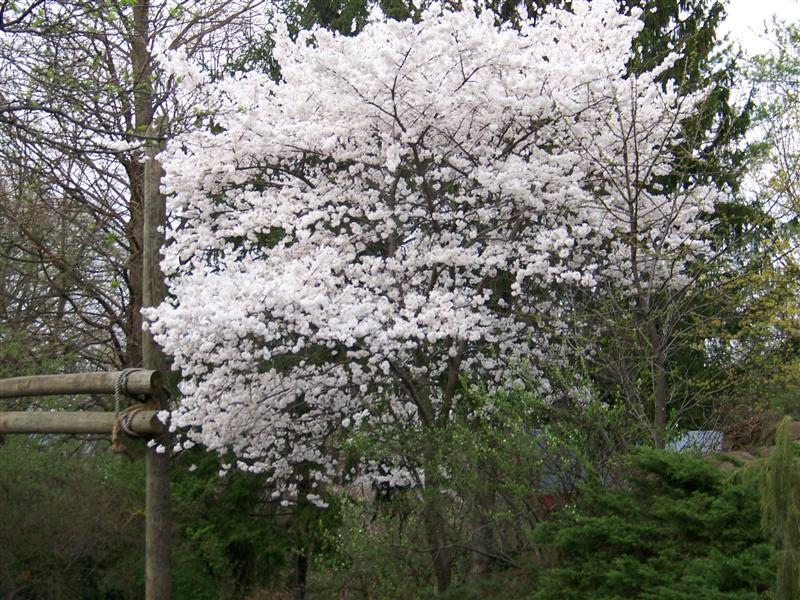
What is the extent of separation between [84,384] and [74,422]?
32 cm

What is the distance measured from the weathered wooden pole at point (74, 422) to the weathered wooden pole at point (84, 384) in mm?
165

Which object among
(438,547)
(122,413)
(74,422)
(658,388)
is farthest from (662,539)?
(74,422)

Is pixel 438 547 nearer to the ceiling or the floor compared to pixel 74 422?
nearer to the floor

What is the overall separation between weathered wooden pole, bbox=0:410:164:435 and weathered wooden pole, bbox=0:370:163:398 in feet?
0.54

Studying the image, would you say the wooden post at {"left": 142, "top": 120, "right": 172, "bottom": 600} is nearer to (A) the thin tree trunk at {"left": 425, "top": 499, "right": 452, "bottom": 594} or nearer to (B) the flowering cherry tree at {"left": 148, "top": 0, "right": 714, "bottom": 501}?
(B) the flowering cherry tree at {"left": 148, "top": 0, "right": 714, "bottom": 501}

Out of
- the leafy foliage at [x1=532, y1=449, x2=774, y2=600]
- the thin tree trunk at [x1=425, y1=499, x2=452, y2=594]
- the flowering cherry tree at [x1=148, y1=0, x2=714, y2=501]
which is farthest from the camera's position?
the flowering cherry tree at [x1=148, y1=0, x2=714, y2=501]

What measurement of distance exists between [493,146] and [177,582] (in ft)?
17.8

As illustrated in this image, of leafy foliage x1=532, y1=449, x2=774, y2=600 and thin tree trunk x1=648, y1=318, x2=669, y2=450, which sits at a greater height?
thin tree trunk x1=648, y1=318, x2=669, y2=450

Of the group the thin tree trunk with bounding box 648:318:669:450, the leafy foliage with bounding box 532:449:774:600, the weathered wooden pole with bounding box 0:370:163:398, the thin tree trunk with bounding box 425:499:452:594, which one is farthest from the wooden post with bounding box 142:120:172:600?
the thin tree trunk with bounding box 648:318:669:450

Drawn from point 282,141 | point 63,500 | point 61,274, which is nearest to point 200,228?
point 282,141

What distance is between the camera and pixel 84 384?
6.67 meters

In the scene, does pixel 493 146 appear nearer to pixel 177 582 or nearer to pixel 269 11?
pixel 177 582

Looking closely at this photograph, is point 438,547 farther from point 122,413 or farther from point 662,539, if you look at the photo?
point 122,413

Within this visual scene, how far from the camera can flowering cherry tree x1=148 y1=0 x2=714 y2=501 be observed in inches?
314
